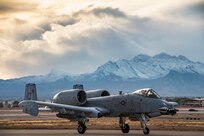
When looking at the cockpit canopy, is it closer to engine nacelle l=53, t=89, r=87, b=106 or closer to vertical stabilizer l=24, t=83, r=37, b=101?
engine nacelle l=53, t=89, r=87, b=106

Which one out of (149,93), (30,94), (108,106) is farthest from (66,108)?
(30,94)

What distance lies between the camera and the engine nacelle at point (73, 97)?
43312mm

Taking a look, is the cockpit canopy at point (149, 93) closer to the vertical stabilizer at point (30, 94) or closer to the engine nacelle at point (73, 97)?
the engine nacelle at point (73, 97)

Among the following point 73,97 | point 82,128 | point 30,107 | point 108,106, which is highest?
point 73,97

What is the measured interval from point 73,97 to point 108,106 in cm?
364

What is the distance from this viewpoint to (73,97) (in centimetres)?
4341

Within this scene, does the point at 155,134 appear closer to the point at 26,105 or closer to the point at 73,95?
the point at 73,95

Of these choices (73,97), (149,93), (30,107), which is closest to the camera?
(149,93)

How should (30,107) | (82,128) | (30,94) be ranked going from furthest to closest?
1. (30,94)
2. (30,107)
3. (82,128)

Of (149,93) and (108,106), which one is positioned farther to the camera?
(108,106)

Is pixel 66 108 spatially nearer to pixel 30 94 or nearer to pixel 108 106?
pixel 108 106

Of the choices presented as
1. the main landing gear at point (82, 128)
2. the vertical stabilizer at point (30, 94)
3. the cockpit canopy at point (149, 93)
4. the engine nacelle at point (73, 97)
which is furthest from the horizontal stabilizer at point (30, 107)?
the cockpit canopy at point (149, 93)

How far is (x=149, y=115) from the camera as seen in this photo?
3934cm

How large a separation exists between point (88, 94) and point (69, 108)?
A: 4536 mm
